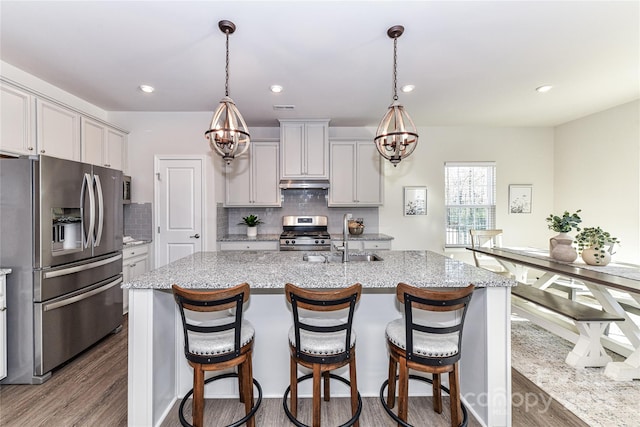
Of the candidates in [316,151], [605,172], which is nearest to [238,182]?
[316,151]

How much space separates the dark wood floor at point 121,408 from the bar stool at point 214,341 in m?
0.36

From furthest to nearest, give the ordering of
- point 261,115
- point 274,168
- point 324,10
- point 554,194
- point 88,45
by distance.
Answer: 1. point 554,194
2. point 274,168
3. point 261,115
4. point 88,45
5. point 324,10

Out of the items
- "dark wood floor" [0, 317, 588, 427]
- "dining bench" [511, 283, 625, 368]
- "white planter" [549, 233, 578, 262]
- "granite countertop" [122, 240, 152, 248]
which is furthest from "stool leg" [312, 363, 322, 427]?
"granite countertop" [122, 240, 152, 248]

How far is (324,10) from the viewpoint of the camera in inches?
75.5

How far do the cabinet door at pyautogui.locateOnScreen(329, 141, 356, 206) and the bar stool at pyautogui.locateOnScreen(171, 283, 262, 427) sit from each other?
296cm

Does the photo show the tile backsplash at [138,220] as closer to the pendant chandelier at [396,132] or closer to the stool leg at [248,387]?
the stool leg at [248,387]

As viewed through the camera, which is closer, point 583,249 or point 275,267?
point 275,267

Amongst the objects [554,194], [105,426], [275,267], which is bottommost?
[105,426]

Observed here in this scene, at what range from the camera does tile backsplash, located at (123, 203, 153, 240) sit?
391 cm

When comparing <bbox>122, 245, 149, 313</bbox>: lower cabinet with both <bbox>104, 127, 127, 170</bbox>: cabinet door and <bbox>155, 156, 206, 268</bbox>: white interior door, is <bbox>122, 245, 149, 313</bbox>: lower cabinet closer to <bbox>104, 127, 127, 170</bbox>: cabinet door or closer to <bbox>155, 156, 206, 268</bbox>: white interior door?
<bbox>155, 156, 206, 268</bbox>: white interior door

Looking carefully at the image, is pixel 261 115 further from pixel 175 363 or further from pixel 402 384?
pixel 402 384

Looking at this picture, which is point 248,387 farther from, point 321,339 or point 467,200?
point 467,200

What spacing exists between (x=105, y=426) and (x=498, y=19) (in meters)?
3.86

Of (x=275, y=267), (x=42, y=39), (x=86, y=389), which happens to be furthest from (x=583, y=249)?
(x=42, y=39)
